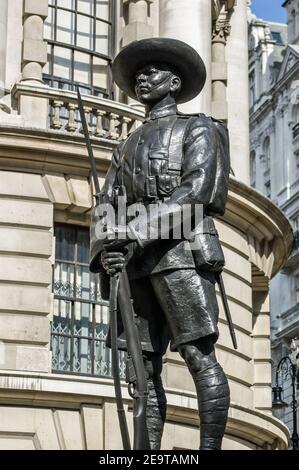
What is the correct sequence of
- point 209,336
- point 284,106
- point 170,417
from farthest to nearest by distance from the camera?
point 284,106
point 170,417
point 209,336

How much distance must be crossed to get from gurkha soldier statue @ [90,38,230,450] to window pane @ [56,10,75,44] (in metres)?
16.9

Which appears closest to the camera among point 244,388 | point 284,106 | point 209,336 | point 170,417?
point 209,336

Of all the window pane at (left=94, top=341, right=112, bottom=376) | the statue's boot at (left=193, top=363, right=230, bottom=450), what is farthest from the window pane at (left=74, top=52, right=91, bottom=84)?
the statue's boot at (left=193, top=363, right=230, bottom=450)

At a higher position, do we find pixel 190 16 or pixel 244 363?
pixel 190 16

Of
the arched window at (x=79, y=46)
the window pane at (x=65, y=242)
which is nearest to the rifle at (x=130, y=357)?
the window pane at (x=65, y=242)

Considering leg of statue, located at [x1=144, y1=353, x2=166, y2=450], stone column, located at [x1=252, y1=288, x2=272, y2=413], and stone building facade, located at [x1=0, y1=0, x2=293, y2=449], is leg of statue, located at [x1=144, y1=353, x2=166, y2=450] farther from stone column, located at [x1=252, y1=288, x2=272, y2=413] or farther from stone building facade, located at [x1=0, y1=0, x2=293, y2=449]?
stone column, located at [x1=252, y1=288, x2=272, y2=413]

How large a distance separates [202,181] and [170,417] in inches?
565

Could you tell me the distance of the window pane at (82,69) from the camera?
27.2 meters

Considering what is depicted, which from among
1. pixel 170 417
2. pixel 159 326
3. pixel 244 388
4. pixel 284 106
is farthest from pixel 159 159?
pixel 284 106

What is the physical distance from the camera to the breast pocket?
10.2m

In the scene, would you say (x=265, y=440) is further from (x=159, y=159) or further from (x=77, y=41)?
(x=159, y=159)

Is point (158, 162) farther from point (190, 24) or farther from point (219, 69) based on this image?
point (219, 69)

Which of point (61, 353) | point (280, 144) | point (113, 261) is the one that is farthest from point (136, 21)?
point (280, 144)

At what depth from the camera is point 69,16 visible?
2758 cm
